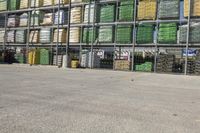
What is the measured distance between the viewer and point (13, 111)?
7176 mm

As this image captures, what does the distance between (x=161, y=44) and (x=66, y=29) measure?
11.1m

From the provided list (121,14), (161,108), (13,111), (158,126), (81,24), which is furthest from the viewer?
(81,24)

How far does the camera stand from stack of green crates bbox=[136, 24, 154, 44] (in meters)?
31.6

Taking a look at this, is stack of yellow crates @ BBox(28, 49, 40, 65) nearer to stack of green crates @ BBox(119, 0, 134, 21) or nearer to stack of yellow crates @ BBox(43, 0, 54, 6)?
stack of yellow crates @ BBox(43, 0, 54, 6)

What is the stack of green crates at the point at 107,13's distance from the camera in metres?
34.3

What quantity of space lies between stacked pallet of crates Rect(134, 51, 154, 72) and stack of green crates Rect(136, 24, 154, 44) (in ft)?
3.84

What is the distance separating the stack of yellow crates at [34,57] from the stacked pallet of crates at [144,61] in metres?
11.6

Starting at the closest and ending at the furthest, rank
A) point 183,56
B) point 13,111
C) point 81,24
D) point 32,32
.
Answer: point 13,111 → point 183,56 → point 81,24 → point 32,32

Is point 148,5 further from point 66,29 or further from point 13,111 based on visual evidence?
point 13,111

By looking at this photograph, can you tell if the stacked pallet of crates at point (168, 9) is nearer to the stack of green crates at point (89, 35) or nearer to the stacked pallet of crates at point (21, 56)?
the stack of green crates at point (89, 35)

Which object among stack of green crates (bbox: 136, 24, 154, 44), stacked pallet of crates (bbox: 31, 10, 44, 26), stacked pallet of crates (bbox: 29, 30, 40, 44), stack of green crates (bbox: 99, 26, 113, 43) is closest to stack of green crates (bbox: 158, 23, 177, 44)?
stack of green crates (bbox: 136, 24, 154, 44)

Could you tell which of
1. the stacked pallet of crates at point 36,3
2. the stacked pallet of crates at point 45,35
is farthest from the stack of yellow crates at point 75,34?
the stacked pallet of crates at point 36,3

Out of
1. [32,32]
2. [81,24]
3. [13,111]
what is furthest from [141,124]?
[32,32]

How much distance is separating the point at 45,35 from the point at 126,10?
10593mm
